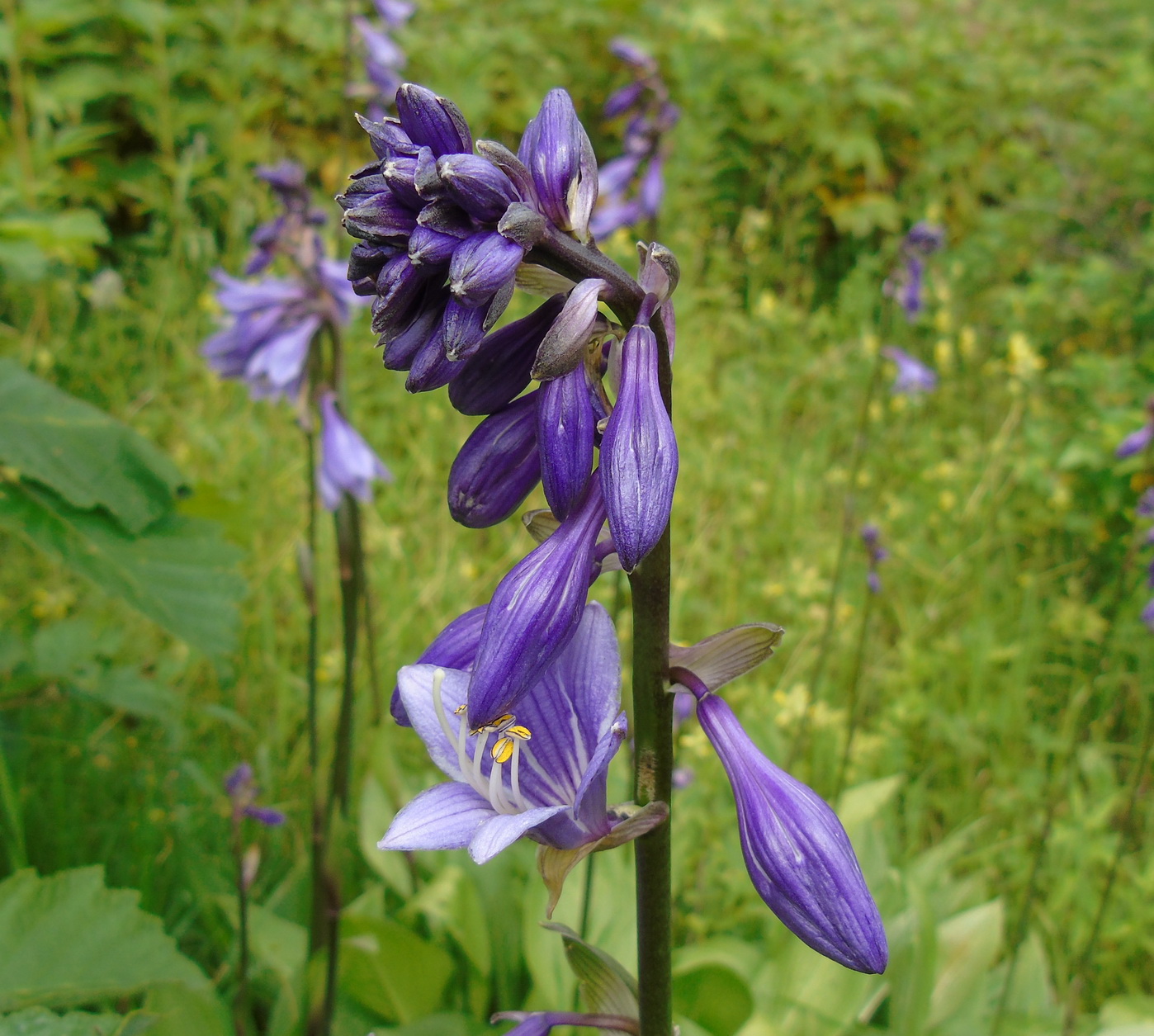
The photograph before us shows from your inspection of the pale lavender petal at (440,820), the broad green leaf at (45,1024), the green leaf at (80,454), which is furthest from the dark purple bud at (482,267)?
the green leaf at (80,454)

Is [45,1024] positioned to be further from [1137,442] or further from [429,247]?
[1137,442]

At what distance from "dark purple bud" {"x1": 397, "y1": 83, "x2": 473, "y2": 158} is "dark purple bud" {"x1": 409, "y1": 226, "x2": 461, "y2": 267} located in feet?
0.33

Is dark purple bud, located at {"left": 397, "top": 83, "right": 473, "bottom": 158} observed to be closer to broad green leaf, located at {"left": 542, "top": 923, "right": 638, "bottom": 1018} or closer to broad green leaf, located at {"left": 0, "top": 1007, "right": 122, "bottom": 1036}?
broad green leaf, located at {"left": 542, "top": 923, "right": 638, "bottom": 1018}

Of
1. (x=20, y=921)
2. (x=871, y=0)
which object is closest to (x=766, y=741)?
(x=20, y=921)

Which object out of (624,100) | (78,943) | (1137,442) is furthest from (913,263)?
(78,943)

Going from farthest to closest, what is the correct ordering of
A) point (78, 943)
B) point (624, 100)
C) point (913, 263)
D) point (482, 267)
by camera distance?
1. point (913, 263)
2. point (624, 100)
3. point (78, 943)
4. point (482, 267)

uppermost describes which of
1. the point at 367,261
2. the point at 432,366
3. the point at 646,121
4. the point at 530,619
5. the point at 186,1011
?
the point at 646,121

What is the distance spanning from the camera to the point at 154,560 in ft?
6.31

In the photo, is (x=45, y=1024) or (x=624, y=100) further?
(x=624, y=100)

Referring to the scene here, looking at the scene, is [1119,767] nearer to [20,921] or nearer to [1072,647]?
[1072,647]

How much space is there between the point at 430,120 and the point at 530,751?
74 centimetres

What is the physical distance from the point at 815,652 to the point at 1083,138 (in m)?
4.51

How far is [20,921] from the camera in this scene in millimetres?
1492

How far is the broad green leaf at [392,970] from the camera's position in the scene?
89.4 inches
